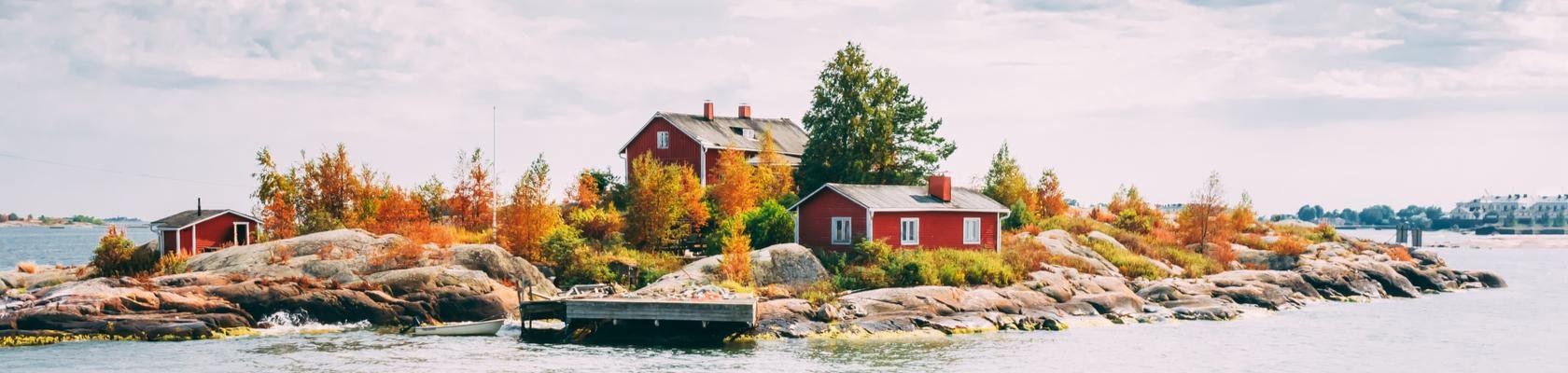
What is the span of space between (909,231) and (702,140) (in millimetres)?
17770

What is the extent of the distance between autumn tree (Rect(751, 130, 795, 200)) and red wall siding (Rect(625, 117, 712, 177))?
346 centimetres

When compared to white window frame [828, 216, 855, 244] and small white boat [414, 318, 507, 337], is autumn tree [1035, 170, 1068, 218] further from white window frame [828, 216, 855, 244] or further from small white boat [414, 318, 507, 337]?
small white boat [414, 318, 507, 337]

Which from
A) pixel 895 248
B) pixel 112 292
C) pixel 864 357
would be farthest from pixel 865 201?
pixel 112 292

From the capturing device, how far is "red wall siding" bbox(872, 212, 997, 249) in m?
49.2

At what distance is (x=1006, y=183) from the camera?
6956 centimetres

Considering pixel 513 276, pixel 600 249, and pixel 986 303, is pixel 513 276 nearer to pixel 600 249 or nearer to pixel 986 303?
pixel 600 249

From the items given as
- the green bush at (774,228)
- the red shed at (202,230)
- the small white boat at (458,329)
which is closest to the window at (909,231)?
the green bush at (774,228)

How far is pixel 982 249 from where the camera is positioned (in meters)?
51.9

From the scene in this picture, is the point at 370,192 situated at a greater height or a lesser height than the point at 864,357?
greater

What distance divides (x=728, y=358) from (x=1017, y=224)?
105ft

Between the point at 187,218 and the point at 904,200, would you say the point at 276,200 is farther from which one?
the point at 904,200

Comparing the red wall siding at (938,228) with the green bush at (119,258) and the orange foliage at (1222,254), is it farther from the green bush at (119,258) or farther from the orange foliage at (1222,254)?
the green bush at (119,258)

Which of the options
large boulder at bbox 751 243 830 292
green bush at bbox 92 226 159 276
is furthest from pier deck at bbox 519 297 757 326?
green bush at bbox 92 226 159 276

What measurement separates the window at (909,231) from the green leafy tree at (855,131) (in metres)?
10.9
